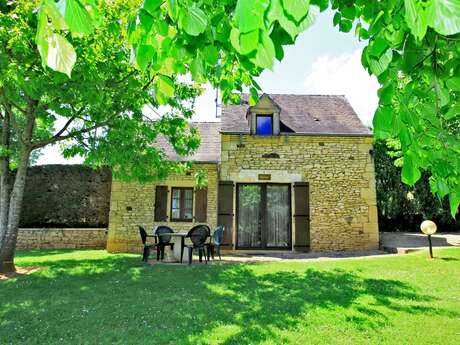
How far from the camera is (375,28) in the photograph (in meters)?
1.46

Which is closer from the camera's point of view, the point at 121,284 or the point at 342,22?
the point at 342,22

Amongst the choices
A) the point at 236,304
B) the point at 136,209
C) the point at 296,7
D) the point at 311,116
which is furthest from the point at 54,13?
the point at 311,116

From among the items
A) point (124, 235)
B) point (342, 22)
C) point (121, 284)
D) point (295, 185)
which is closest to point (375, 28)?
point (342, 22)

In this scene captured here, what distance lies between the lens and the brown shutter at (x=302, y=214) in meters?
11.4

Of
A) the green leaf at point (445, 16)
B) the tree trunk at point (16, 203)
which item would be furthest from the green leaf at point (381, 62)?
the tree trunk at point (16, 203)

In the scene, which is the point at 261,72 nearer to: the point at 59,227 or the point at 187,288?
the point at 187,288

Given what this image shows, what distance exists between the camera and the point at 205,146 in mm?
13227

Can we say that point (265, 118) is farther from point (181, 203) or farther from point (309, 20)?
point (309, 20)

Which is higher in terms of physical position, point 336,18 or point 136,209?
point 336,18

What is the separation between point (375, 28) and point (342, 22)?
99 centimetres

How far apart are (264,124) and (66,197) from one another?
8.91 meters

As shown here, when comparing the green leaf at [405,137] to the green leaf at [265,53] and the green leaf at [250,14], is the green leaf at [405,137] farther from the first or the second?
the green leaf at [250,14]

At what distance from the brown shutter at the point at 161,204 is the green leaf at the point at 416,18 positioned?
1129 centimetres

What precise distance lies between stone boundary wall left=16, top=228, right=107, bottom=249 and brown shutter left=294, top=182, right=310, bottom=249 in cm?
758
